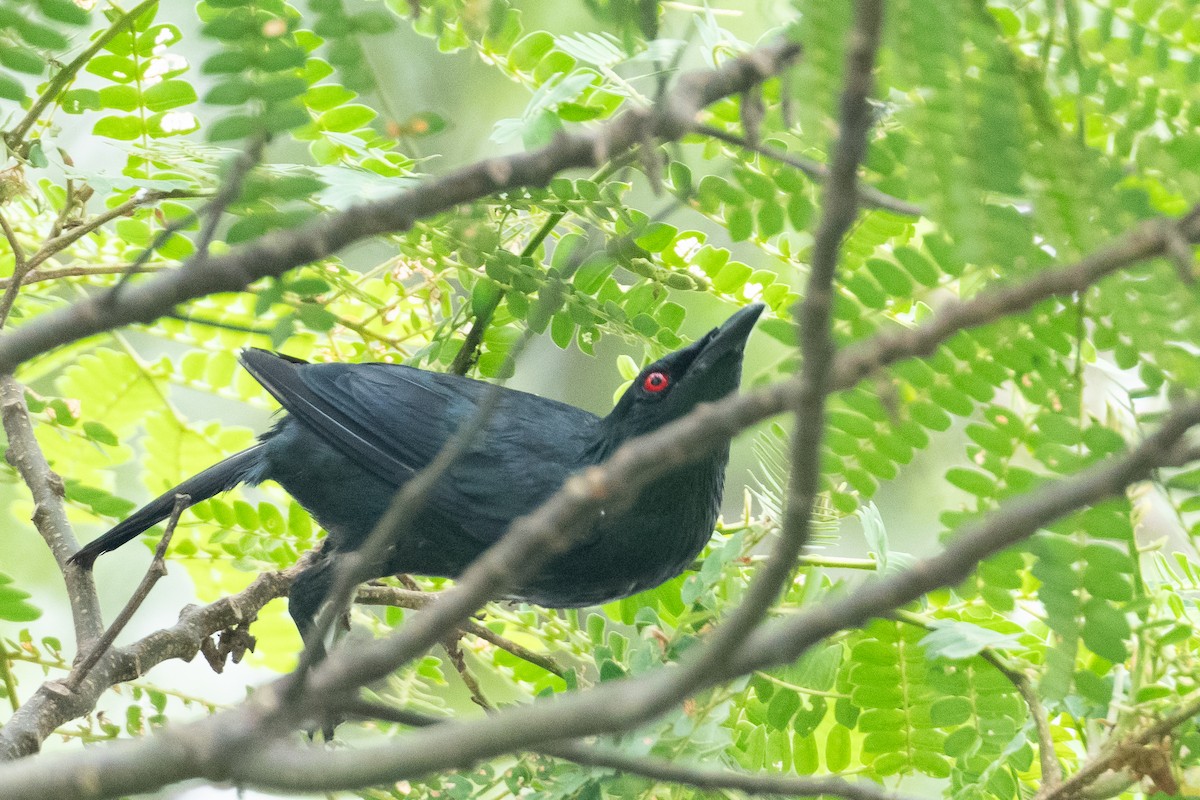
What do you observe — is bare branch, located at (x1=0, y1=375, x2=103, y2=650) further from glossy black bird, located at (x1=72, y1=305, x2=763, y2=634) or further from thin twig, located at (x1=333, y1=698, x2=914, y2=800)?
thin twig, located at (x1=333, y1=698, x2=914, y2=800)

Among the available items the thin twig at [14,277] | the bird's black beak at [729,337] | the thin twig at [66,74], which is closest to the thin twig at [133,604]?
the thin twig at [14,277]

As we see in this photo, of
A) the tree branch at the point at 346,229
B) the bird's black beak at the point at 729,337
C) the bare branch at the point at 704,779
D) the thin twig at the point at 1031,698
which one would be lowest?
the thin twig at the point at 1031,698

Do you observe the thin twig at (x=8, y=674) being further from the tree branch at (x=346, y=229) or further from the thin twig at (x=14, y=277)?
the tree branch at (x=346, y=229)

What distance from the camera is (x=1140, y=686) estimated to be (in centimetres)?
162

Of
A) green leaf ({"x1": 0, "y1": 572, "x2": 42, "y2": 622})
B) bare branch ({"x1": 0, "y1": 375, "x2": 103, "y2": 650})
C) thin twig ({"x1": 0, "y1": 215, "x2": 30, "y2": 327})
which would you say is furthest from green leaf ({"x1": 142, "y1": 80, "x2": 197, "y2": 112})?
green leaf ({"x1": 0, "y1": 572, "x2": 42, "y2": 622})

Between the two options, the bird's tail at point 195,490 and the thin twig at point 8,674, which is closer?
the thin twig at point 8,674

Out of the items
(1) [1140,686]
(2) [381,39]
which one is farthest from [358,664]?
(1) [1140,686]

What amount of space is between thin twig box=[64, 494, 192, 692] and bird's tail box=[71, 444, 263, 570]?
492mm

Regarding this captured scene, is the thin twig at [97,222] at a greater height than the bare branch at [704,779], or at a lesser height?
greater

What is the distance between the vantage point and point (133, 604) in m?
1.56

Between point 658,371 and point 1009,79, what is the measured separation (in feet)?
4.52

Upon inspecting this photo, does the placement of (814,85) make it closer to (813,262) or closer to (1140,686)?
(813,262)

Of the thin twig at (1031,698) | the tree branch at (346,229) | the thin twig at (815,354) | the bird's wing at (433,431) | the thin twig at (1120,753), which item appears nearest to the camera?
the thin twig at (815,354)

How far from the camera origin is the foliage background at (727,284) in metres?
1.07
